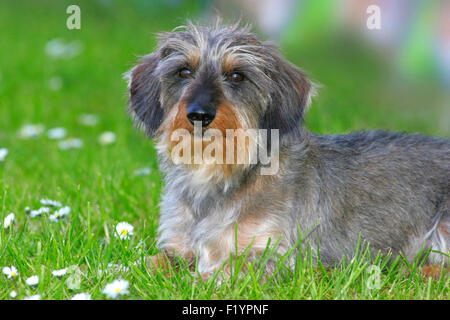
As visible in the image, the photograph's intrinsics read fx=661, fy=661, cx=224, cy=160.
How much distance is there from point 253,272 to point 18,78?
20.6ft

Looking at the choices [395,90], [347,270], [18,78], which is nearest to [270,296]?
[347,270]

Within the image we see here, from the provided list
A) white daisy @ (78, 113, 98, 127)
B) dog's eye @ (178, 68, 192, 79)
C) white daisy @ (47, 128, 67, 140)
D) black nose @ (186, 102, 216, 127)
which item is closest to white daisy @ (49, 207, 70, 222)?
dog's eye @ (178, 68, 192, 79)

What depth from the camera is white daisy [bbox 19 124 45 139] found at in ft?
23.3

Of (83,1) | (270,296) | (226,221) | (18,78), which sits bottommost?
(270,296)

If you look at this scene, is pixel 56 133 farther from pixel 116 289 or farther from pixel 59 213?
pixel 116 289

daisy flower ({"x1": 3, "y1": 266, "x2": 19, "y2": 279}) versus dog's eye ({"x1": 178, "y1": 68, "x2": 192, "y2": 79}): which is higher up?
dog's eye ({"x1": 178, "y1": 68, "x2": 192, "y2": 79})

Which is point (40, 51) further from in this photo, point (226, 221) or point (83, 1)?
point (226, 221)

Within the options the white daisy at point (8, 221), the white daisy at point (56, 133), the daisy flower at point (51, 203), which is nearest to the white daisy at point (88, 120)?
the white daisy at point (56, 133)

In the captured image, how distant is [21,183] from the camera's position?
5.74 meters

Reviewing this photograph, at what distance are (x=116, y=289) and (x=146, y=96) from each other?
132 centimetres

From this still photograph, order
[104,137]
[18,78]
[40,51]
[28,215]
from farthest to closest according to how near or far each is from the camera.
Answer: [40,51] < [18,78] < [104,137] < [28,215]

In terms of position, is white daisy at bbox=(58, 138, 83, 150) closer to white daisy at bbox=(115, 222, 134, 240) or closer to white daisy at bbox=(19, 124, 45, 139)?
white daisy at bbox=(19, 124, 45, 139)

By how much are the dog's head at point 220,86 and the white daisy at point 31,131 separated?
3.16 m

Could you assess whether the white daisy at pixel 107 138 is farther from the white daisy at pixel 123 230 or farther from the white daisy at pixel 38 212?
the white daisy at pixel 123 230
